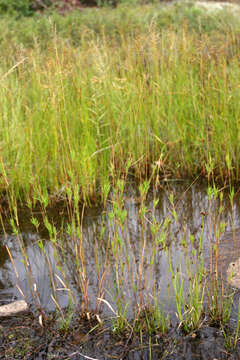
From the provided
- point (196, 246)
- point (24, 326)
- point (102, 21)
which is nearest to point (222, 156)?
point (196, 246)

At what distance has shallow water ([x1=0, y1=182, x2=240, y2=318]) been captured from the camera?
8.16ft

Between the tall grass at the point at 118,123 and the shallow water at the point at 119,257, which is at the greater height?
the tall grass at the point at 118,123

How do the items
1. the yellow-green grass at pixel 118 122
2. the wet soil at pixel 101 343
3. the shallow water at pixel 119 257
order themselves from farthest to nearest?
the yellow-green grass at pixel 118 122
the shallow water at pixel 119 257
the wet soil at pixel 101 343

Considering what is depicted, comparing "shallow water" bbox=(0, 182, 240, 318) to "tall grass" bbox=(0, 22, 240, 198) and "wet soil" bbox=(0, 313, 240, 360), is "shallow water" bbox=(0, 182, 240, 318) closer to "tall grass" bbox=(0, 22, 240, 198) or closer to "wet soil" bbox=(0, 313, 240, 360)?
"wet soil" bbox=(0, 313, 240, 360)

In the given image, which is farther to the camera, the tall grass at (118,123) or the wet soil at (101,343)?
the tall grass at (118,123)

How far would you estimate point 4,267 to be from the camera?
3098mm

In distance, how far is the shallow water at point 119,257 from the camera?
2488 mm

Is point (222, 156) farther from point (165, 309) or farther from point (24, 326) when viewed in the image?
point (24, 326)

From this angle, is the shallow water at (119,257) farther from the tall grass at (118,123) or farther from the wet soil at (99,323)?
the tall grass at (118,123)

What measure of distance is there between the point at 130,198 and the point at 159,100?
1213mm

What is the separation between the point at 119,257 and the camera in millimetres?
2455

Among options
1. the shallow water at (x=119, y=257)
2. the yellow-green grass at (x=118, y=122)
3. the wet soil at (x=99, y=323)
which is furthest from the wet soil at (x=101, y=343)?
the yellow-green grass at (x=118, y=122)

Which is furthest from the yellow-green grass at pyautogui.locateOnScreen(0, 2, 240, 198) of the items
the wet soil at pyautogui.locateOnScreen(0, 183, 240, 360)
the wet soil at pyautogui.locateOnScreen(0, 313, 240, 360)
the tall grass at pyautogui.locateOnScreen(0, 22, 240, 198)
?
the wet soil at pyautogui.locateOnScreen(0, 313, 240, 360)

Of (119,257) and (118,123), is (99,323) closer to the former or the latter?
(119,257)
